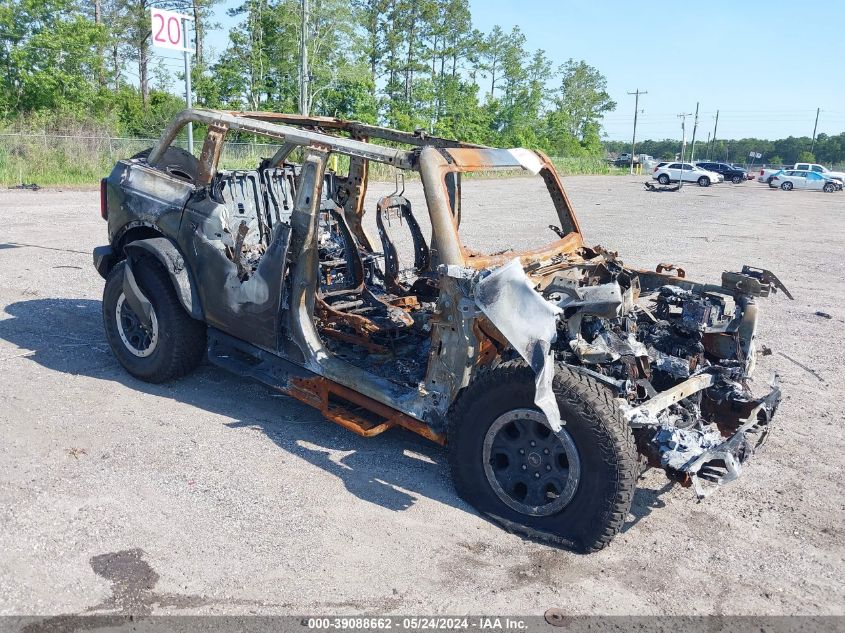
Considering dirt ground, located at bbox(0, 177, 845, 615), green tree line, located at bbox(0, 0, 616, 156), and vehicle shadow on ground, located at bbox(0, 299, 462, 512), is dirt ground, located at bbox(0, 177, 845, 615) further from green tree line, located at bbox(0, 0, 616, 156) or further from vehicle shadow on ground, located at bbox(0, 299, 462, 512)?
green tree line, located at bbox(0, 0, 616, 156)

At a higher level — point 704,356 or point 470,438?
point 704,356

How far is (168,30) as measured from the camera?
9820 mm

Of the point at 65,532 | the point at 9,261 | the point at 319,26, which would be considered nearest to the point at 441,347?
the point at 65,532

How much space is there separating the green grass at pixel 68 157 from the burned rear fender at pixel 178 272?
15.7 m

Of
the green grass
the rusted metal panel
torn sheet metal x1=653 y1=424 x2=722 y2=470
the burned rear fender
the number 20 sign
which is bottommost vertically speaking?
the rusted metal panel

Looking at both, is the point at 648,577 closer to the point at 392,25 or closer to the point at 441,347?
the point at 441,347

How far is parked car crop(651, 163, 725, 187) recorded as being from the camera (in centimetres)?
4759

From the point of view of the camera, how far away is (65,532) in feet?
11.4

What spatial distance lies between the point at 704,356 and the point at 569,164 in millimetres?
59874

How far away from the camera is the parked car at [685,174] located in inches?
1874

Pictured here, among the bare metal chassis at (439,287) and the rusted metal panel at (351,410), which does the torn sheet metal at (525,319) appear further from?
the rusted metal panel at (351,410)

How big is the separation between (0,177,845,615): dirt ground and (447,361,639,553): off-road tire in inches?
4.9

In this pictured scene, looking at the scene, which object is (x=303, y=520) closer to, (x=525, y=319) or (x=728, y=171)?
(x=525, y=319)

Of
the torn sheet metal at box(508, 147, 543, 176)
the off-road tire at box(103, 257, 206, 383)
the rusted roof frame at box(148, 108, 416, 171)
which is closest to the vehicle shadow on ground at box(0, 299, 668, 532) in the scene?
the off-road tire at box(103, 257, 206, 383)
